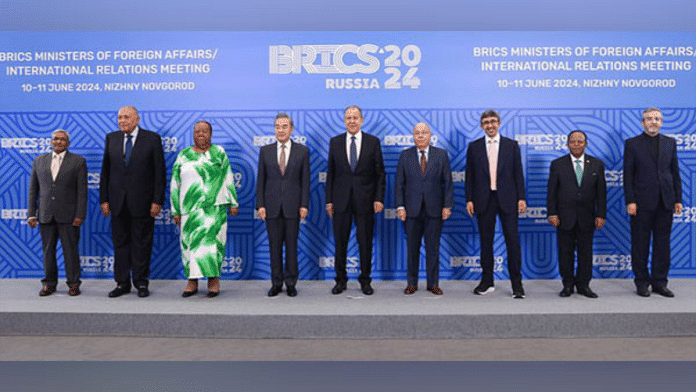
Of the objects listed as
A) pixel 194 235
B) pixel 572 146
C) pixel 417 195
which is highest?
pixel 572 146

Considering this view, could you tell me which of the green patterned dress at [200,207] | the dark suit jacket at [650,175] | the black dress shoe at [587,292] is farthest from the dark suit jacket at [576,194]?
the green patterned dress at [200,207]

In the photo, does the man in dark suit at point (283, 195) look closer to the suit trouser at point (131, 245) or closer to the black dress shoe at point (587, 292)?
the suit trouser at point (131, 245)

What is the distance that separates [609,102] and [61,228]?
514cm

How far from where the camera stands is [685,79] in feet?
18.1

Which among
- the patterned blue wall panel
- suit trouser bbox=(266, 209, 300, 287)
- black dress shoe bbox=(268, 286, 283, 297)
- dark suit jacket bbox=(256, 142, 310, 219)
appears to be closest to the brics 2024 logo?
the patterned blue wall panel

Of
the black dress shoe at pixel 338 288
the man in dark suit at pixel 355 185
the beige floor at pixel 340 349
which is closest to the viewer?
the beige floor at pixel 340 349

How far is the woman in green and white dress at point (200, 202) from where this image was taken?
4648 mm

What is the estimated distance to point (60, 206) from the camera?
4699 millimetres

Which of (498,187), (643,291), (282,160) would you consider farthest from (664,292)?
(282,160)

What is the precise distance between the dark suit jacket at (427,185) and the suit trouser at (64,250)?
9.02 ft

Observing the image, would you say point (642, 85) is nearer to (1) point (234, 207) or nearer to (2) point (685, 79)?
(2) point (685, 79)

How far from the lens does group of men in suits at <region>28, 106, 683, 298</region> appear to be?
464 centimetres

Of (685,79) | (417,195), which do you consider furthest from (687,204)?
(417,195)

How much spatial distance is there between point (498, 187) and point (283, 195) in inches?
70.0
